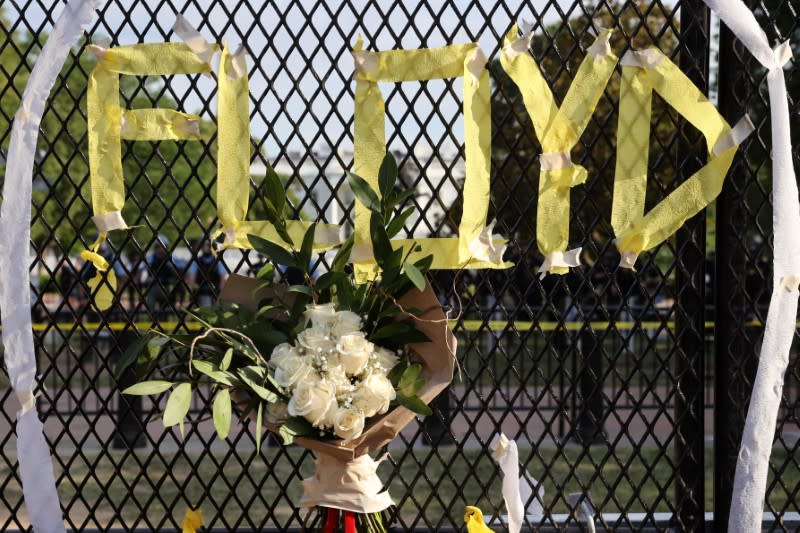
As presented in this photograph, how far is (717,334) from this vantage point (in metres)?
2.69

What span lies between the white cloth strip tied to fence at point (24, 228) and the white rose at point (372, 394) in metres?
1.14

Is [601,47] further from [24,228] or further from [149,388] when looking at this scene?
[24,228]

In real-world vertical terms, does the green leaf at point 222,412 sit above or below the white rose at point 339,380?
below

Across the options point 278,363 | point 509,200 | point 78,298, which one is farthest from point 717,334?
point 78,298

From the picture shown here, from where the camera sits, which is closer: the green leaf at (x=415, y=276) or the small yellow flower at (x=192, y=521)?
the green leaf at (x=415, y=276)

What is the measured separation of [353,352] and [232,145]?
91 centimetres

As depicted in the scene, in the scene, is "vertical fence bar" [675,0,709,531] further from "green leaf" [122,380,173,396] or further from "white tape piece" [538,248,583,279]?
"green leaf" [122,380,173,396]

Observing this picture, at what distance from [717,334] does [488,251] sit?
30.2 inches

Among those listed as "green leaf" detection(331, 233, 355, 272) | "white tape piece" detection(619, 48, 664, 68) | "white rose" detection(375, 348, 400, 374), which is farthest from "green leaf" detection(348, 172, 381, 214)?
"white tape piece" detection(619, 48, 664, 68)

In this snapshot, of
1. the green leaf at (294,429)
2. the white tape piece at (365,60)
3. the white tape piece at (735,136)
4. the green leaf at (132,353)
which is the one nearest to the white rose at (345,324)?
the green leaf at (294,429)

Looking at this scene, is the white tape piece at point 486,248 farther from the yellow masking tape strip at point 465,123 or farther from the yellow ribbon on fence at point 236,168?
the yellow ribbon on fence at point 236,168

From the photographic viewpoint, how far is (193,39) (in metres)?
2.51

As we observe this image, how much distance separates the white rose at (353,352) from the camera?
6.24ft

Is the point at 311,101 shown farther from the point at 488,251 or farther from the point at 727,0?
the point at 727,0
